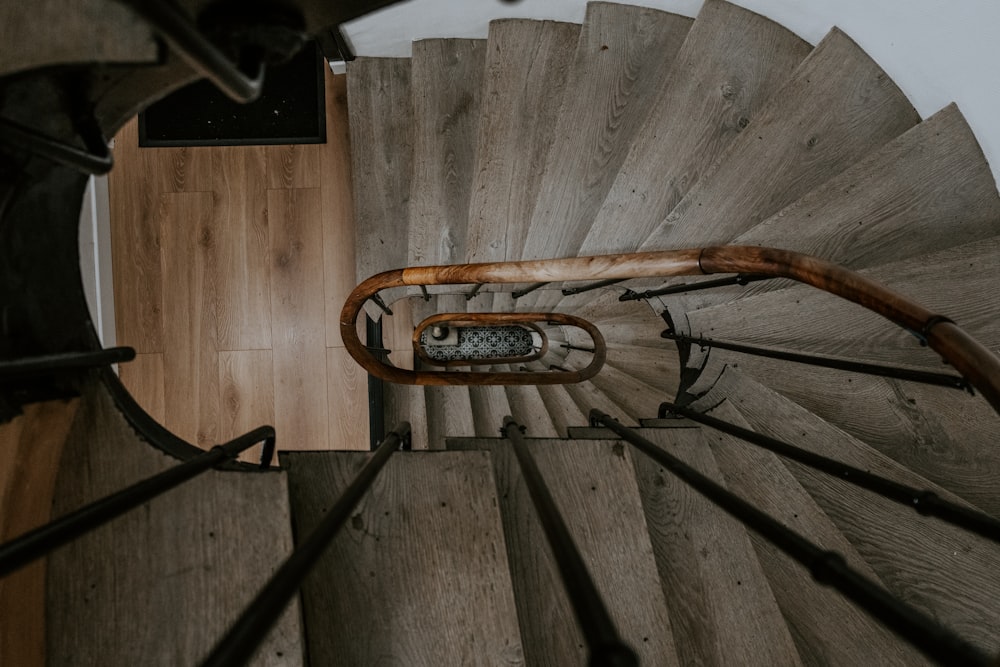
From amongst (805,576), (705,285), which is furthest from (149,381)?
(805,576)

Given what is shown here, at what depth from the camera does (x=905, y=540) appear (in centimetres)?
130

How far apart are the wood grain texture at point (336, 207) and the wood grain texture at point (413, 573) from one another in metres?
2.18

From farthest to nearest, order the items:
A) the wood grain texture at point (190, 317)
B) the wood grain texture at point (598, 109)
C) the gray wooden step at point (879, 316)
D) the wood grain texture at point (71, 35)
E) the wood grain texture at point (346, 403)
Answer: the wood grain texture at point (346, 403) < the wood grain texture at point (190, 317) < the wood grain texture at point (598, 109) < the gray wooden step at point (879, 316) < the wood grain texture at point (71, 35)

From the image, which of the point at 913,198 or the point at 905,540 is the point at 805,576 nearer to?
the point at 905,540

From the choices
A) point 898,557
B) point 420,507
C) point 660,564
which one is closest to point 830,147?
point 898,557

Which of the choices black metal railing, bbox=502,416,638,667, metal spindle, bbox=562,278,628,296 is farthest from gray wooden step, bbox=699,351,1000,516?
black metal railing, bbox=502,416,638,667

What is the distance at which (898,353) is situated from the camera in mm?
1526

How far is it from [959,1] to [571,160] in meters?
1.17

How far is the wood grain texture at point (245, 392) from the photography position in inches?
125

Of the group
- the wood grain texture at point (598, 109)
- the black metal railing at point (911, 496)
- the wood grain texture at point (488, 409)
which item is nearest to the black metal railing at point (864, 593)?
the black metal railing at point (911, 496)

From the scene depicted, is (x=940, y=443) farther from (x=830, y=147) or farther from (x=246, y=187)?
(x=246, y=187)

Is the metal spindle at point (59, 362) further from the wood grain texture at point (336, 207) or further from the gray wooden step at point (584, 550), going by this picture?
the wood grain texture at point (336, 207)

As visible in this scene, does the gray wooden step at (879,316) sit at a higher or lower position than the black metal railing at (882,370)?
higher

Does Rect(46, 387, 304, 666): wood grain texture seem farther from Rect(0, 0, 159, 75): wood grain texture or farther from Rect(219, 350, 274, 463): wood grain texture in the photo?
Rect(219, 350, 274, 463): wood grain texture
